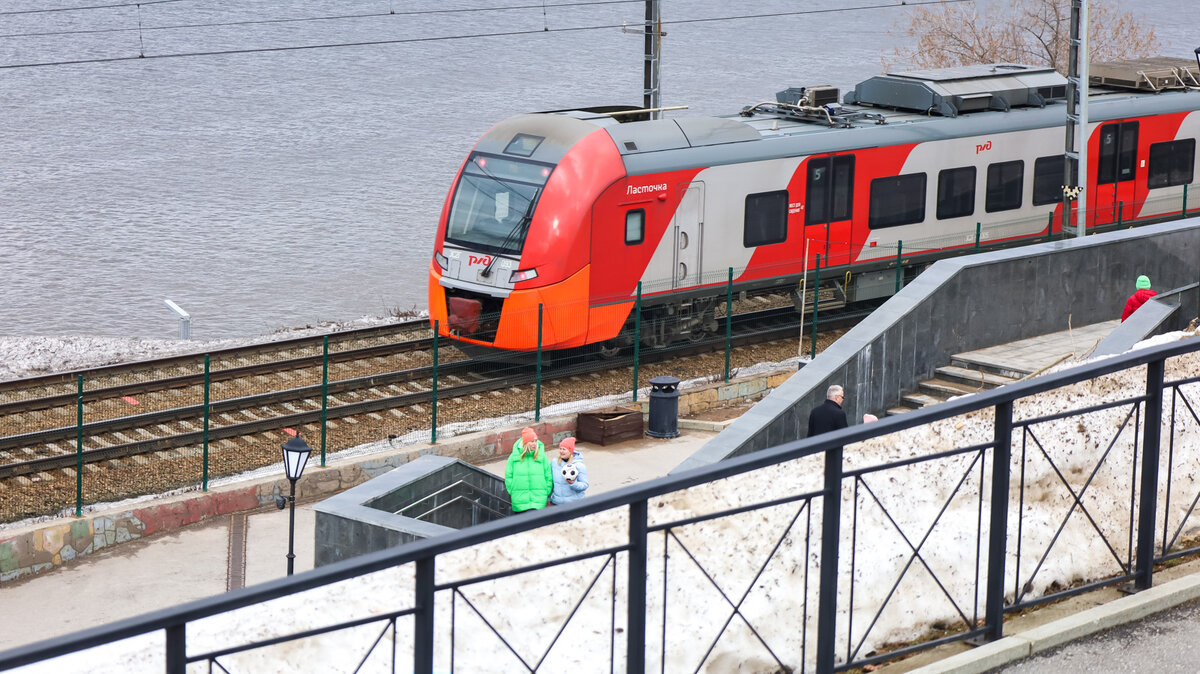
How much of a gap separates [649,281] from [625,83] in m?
54.4

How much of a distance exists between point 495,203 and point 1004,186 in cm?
958

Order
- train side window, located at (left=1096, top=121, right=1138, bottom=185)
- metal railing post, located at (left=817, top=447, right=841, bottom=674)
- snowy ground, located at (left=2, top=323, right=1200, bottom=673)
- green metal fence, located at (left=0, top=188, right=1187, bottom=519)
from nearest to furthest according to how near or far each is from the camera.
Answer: metal railing post, located at (left=817, top=447, right=841, bottom=674)
snowy ground, located at (left=2, top=323, right=1200, bottom=673)
green metal fence, located at (left=0, top=188, right=1187, bottom=519)
train side window, located at (left=1096, top=121, right=1138, bottom=185)

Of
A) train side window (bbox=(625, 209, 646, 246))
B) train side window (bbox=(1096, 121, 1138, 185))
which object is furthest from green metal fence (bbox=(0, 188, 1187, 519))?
train side window (bbox=(1096, 121, 1138, 185))

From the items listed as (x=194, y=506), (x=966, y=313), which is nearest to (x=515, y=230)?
(x=194, y=506)

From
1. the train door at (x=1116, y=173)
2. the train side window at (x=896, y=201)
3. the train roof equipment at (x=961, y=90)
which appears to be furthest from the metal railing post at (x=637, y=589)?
the train door at (x=1116, y=173)

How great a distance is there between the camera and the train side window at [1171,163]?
2864 cm

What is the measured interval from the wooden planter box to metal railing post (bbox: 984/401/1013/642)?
39.5 ft

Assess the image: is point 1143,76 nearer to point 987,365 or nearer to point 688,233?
point 688,233

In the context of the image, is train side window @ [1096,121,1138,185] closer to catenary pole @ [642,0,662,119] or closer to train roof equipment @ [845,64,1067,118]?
train roof equipment @ [845,64,1067,118]

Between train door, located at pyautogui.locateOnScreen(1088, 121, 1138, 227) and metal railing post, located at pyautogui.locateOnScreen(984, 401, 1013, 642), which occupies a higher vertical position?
train door, located at pyautogui.locateOnScreen(1088, 121, 1138, 227)

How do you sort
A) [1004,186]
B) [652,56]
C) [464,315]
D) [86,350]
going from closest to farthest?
[464,315] < [652,56] < [1004,186] < [86,350]

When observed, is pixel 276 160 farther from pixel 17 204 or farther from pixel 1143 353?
pixel 1143 353

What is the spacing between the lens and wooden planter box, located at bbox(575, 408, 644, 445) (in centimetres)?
1973

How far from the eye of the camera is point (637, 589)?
22.0ft
